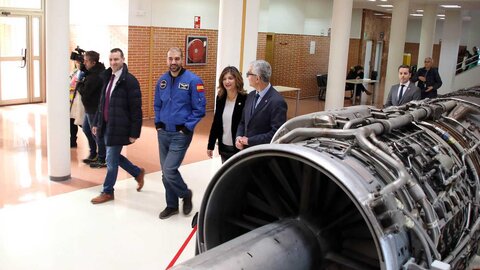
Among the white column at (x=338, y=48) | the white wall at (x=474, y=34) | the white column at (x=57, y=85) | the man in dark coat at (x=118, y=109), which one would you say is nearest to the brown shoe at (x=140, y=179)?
the man in dark coat at (x=118, y=109)

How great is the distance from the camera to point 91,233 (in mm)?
4895

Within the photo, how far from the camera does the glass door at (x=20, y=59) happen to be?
1194 cm

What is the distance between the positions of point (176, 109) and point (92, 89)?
93.1 inches

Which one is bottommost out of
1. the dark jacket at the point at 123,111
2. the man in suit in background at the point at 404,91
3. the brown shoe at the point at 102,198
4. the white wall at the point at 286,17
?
the brown shoe at the point at 102,198

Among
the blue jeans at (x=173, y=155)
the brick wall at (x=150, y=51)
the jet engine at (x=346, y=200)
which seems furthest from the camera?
the brick wall at (x=150, y=51)

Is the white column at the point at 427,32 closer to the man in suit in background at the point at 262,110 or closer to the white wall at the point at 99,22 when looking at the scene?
the white wall at the point at 99,22

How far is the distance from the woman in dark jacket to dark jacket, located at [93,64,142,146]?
1029 millimetres

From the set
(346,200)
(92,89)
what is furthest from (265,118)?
(92,89)

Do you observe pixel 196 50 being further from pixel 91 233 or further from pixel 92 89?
pixel 91 233

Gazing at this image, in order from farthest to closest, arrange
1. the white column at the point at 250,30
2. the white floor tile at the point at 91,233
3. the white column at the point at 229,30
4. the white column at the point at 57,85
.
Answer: the white column at the point at 250,30, the white column at the point at 229,30, the white column at the point at 57,85, the white floor tile at the point at 91,233

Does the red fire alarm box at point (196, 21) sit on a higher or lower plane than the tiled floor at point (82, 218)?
higher

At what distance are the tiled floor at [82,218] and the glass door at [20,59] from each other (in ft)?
14.6

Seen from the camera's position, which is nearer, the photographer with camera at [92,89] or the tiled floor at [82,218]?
the tiled floor at [82,218]

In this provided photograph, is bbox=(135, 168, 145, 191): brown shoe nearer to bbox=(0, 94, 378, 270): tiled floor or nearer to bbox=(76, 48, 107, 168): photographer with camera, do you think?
bbox=(0, 94, 378, 270): tiled floor
